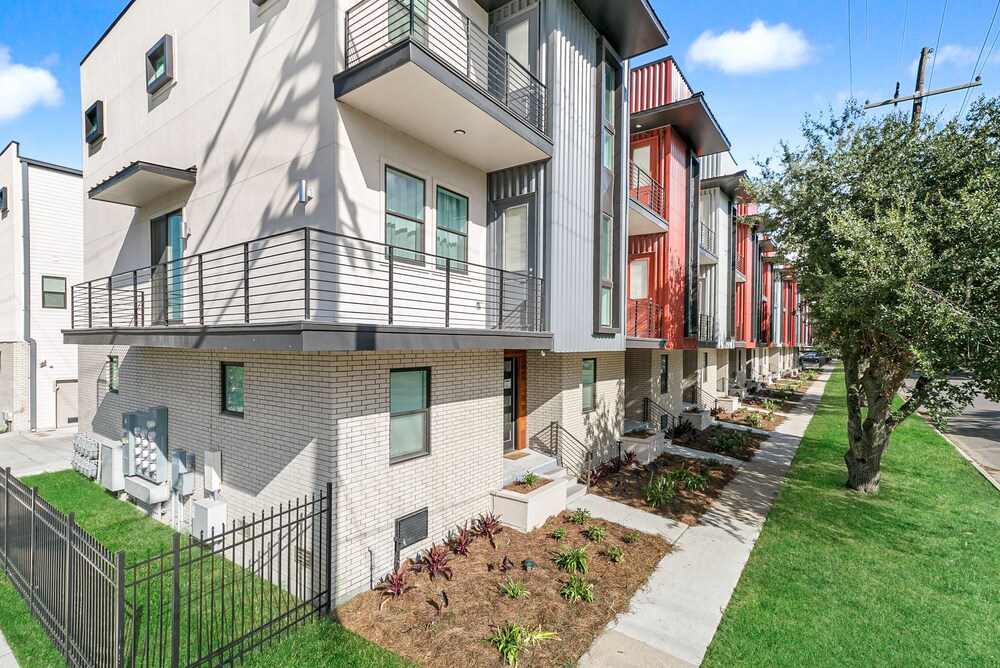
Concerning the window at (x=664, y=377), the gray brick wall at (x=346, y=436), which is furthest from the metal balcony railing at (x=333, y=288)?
the window at (x=664, y=377)

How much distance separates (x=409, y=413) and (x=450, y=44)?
6372 mm

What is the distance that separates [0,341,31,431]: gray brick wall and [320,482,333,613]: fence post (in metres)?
18.6

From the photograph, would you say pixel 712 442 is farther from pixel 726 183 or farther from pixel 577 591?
pixel 577 591

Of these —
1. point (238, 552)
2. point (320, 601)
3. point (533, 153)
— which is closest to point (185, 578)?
point (238, 552)

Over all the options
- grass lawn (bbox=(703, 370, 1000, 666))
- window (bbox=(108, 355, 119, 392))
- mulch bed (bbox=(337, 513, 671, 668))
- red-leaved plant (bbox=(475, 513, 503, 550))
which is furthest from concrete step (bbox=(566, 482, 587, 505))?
window (bbox=(108, 355, 119, 392))

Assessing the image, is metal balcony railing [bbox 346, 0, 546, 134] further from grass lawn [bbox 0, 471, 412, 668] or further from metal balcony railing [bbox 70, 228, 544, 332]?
grass lawn [bbox 0, 471, 412, 668]

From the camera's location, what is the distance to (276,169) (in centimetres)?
714

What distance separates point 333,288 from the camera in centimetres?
648

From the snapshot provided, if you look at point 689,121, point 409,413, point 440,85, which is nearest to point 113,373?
point 409,413

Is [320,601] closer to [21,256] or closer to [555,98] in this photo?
[555,98]

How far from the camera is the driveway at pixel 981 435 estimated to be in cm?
1434

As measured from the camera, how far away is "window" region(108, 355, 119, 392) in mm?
11812

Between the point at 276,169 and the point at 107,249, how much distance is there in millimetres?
8350

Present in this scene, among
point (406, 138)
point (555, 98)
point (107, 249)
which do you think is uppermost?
point (555, 98)
